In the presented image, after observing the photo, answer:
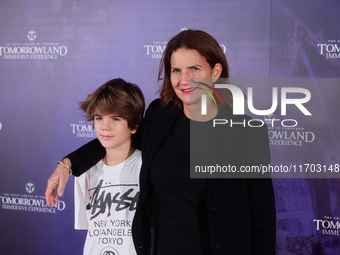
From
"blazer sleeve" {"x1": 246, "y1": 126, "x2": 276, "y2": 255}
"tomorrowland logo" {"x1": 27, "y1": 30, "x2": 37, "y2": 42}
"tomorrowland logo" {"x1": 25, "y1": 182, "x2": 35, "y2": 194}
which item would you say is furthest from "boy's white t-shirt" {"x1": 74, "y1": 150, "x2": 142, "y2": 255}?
"tomorrowland logo" {"x1": 27, "y1": 30, "x2": 37, "y2": 42}

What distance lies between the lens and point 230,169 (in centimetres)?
161

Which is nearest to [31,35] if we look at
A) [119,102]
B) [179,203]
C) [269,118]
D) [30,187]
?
[30,187]

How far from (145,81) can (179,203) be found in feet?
5.33

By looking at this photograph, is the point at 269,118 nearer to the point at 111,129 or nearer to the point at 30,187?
the point at 111,129

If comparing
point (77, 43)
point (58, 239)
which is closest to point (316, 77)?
point (77, 43)

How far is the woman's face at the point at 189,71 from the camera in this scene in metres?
1.66

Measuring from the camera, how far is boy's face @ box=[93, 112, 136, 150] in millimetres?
1900

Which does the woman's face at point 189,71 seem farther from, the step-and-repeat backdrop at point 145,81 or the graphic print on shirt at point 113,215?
the step-and-repeat backdrop at point 145,81

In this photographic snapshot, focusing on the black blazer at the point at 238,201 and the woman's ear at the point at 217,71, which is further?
the woman's ear at the point at 217,71

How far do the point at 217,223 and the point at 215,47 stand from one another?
0.74 m

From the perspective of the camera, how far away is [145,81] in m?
3.07

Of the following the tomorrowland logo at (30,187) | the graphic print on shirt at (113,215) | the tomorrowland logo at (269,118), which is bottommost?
the graphic print on shirt at (113,215)

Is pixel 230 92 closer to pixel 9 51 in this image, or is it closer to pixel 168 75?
pixel 168 75

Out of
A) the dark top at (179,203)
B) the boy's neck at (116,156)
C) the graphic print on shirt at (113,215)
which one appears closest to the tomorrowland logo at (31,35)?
the boy's neck at (116,156)
